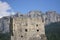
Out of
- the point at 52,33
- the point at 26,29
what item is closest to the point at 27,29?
the point at 26,29

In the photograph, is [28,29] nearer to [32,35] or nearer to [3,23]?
[32,35]

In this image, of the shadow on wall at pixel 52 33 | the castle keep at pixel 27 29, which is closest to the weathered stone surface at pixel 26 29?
the castle keep at pixel 27 29

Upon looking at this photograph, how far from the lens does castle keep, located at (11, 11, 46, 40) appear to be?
2439 cm

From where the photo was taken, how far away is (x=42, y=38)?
25594 mm

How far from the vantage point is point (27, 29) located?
24.5 metres

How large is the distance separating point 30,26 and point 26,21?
82 centimetres

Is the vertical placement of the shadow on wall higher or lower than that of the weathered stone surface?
lower

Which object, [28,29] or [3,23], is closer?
[28,29]

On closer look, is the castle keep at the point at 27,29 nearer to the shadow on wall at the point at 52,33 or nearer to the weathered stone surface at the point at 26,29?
the weathered stone surface at the point at 26,29

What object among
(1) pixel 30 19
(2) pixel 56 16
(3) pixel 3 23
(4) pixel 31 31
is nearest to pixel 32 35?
(4) pixel 31 31

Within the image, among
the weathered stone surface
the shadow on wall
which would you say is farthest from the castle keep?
the shadow on wall

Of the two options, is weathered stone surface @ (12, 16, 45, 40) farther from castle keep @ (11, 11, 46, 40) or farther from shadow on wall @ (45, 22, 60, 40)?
shadow on wall @ (45, 22, 60, 40)

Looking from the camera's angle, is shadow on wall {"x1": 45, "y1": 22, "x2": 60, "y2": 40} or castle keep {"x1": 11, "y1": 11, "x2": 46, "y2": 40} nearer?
castle keep {"x1": 11, "y1": 11, "x2": 46, "y2": 40}

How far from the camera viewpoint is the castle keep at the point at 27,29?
2439cm
